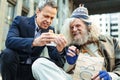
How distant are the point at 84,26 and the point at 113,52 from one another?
336 millimetres

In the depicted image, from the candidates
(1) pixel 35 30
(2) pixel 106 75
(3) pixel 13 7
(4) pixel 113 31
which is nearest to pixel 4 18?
(3) pixel 13 7

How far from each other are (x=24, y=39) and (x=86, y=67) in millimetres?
529

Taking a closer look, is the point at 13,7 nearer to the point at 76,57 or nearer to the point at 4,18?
the point at 4,18

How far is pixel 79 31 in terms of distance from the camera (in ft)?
7.77

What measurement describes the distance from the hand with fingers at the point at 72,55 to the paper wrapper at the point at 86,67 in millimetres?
36

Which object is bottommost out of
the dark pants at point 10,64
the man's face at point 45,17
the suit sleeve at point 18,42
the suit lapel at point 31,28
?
the dark pants at point 10,64

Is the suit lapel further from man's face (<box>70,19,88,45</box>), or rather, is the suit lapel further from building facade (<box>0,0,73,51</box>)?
building facade (<box>0,0,73,51</box>)

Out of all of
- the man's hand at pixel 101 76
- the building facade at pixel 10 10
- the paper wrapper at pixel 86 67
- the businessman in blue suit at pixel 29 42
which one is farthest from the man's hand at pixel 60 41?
the building facade at pixel 10 10

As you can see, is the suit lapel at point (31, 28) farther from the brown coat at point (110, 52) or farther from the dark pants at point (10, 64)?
the brown coat at point (110, 52)

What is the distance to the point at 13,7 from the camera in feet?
47.6

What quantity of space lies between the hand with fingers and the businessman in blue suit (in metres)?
0.09

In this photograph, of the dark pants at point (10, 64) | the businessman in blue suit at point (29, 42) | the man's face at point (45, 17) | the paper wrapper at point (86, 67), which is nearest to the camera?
the paper wrapper at point (86, 67)

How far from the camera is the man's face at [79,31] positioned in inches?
90.8

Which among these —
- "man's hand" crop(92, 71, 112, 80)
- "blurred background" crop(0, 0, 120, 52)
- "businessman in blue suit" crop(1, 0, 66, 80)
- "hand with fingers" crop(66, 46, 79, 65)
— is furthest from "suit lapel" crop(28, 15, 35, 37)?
"blurred background" crop(0, 0, 120, 52)
